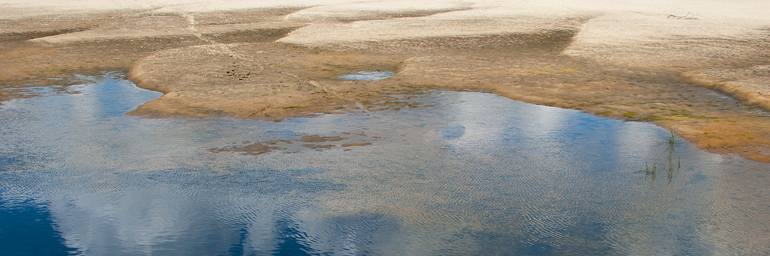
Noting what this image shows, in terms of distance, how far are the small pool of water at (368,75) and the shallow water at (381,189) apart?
375 cm

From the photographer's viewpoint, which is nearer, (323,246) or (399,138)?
(323,246)

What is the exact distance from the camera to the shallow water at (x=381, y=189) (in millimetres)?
7914

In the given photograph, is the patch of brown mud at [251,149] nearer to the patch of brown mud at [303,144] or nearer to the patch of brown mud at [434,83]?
the patch of brown mud at [303,144]

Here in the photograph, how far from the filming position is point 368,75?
Result: 17.5m

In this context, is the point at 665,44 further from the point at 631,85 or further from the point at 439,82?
the point at 439,82

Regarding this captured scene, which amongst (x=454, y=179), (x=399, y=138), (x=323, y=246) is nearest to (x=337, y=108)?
(x=399, y=138)

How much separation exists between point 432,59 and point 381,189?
9544mm

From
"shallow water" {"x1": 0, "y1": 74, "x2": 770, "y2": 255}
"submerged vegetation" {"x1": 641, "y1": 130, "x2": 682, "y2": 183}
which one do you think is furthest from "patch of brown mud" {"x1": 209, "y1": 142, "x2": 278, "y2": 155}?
"submerged vegetation" {"x1": 641, "y1": 130, "x2": 682, "y2": 183}

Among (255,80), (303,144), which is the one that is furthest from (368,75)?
(303,144)

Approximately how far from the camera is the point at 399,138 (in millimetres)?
11844

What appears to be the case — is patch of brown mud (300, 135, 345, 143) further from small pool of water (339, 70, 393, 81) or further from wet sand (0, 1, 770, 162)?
small pool of water (339, 70, 393, 81)

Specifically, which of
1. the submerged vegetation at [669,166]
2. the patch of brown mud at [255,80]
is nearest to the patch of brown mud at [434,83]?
the patch of brown mud at [255,80]

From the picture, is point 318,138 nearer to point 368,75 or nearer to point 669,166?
point 669,166

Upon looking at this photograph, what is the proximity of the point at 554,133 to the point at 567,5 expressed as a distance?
20402mm
